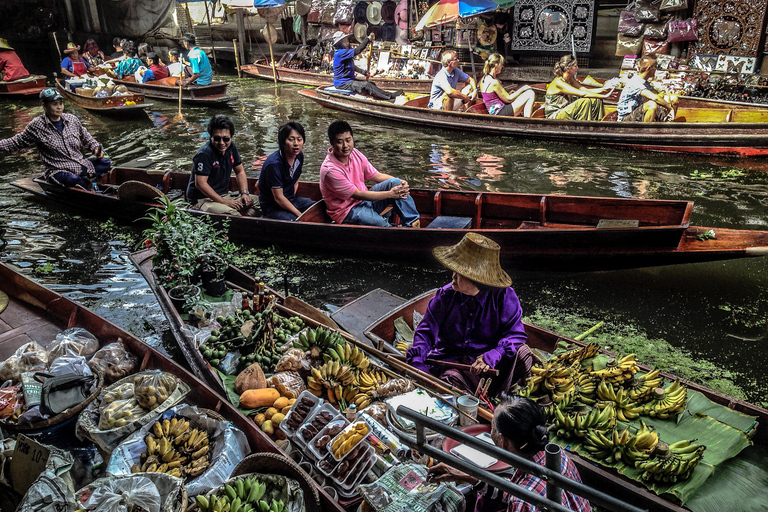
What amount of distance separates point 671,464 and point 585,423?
508mm

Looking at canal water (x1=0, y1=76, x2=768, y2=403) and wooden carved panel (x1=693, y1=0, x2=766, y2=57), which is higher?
wooden carved panel (x1=693, y1=0, x2=766, y2=57)

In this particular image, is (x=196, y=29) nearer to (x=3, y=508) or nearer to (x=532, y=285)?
(x=532, y=285)

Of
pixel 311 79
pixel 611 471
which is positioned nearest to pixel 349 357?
pixel 611 471

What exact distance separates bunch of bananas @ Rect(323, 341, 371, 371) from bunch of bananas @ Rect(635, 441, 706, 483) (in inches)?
69.8

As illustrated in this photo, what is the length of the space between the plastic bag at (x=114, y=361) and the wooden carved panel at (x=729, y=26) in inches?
569

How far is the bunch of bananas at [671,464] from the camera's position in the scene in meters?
2.75

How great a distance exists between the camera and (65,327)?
14.7 ft

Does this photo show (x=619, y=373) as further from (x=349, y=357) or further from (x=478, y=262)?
(x=349, y=357)

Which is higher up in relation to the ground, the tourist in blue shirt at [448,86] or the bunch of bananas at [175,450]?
the tourist in blue shirt at [448,86]

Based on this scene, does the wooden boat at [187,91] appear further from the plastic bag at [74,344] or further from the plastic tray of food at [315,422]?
the plastic tray of food at [315,422]

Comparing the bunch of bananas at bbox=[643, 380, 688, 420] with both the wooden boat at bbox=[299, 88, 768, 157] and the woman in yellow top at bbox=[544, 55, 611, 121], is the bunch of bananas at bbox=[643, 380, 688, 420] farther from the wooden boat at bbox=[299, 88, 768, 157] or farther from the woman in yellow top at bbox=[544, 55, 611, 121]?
the woman in yellow top at bbox=[544, 55, 611, 121]

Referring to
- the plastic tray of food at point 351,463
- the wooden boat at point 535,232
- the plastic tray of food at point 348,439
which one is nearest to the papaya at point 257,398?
the plastic tray of food at point 348,439

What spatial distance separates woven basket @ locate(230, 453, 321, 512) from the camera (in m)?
2.64

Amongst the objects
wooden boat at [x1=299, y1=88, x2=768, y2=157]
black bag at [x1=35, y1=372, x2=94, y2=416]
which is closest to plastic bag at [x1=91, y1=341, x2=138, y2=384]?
black bag at [x1=35, y1=372, x2=94, y2=416]
